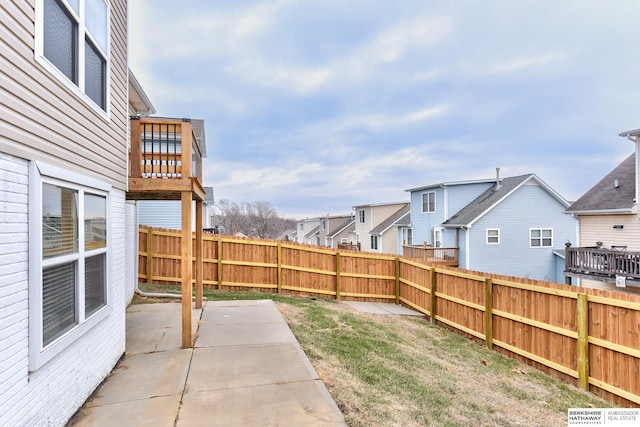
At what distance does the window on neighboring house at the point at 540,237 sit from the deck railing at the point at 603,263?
19.1 ft

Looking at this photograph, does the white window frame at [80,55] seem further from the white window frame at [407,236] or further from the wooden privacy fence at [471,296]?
the white window frame at [407,236]

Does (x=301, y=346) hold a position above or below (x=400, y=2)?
below

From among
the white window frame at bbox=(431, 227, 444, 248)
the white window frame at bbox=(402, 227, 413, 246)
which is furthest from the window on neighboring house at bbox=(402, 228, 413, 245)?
the white window frame at bbox=(431, 227, 444, 248)

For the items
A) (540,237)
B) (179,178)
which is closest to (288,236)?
(540,237)

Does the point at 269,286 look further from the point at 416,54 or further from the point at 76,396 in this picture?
the point at 416,54

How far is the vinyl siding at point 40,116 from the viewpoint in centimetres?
228

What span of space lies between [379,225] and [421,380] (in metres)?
24.3

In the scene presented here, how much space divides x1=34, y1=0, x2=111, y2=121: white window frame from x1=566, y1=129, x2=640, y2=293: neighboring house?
1466cm

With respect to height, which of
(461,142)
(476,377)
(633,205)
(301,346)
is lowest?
(476,377)

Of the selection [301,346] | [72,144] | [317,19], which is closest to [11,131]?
[72,144]

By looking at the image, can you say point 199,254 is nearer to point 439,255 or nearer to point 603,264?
point 603,264

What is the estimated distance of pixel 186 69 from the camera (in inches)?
553

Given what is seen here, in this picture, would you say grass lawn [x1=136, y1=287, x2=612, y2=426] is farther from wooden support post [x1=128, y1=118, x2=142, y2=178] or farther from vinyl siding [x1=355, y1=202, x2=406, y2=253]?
vinyl siding [x1=355, y1=202, x2=406, y2=253]

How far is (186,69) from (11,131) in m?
13.4
